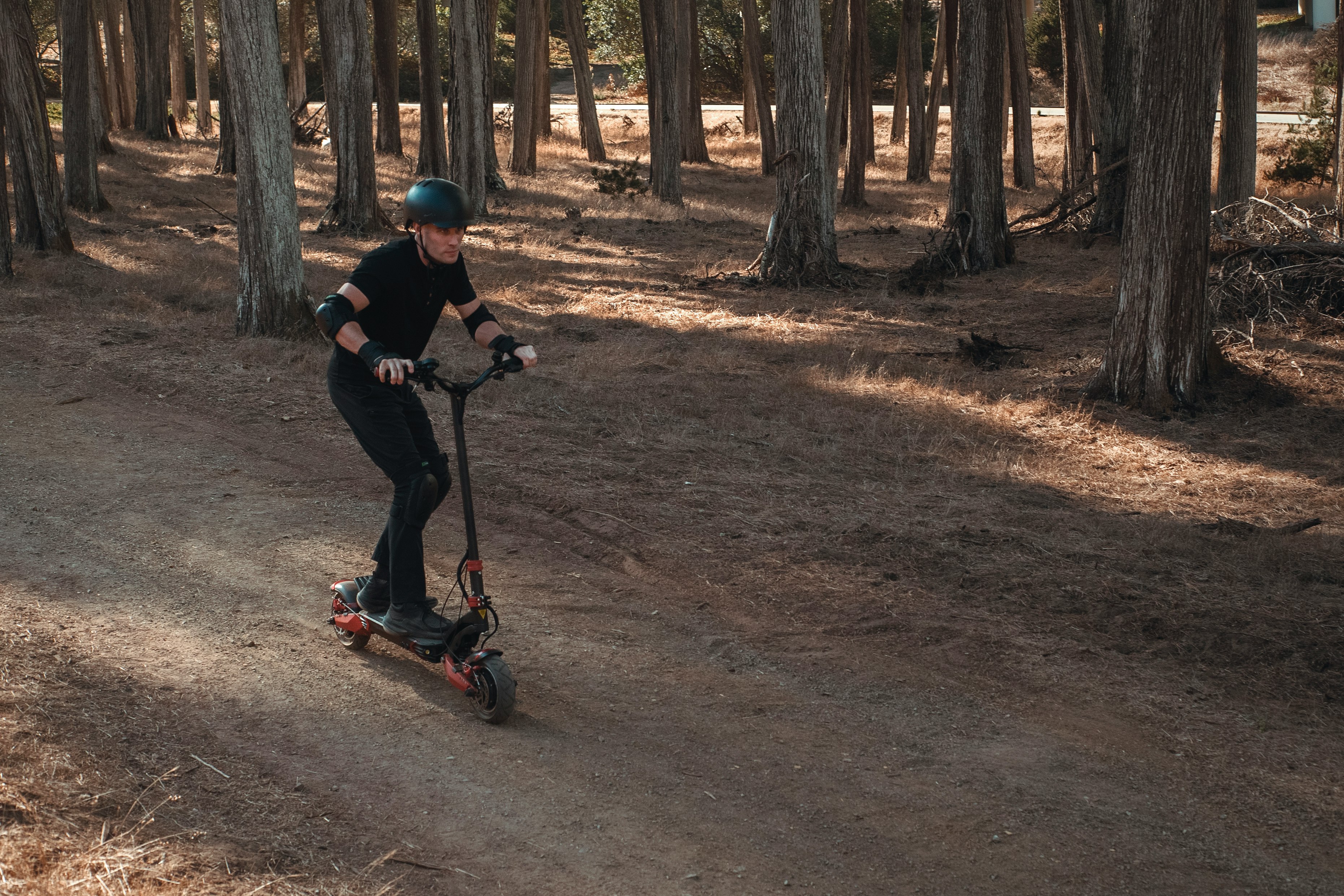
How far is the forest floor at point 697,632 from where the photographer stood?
3.89 meters

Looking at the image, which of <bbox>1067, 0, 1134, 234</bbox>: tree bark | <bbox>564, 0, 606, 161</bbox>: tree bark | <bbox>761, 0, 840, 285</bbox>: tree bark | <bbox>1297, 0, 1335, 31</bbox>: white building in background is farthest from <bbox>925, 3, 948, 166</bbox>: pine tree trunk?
<bbox>1297, 0, 1335, 31</bbox>: white building in background

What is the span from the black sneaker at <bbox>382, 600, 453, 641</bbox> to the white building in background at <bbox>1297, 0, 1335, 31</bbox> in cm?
5221

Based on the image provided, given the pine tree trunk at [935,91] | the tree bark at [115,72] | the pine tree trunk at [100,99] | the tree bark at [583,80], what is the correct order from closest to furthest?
the pine tree trunk at [100,99] < the pine tree trunk at [935,91] < the tree bark at [583,80] < the tree bark at [115,72]

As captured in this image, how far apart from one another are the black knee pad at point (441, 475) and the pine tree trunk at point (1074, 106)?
1965cm

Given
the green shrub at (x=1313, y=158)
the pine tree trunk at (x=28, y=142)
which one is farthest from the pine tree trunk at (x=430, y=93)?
the green shrub at (x=1313, y=158)

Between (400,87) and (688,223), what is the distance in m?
35.6

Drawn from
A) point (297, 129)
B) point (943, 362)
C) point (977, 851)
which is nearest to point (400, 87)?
point (297, 129)

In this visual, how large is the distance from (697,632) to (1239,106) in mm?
16043

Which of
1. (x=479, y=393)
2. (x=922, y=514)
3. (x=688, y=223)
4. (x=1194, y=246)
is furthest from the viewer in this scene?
(x=688, y=223)

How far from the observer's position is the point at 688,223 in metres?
23.9

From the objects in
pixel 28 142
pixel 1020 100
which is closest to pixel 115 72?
pixel 28 142

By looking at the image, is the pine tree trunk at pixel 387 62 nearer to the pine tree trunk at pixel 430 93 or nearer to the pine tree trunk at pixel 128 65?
the pine tree trunk at pixel 430 93

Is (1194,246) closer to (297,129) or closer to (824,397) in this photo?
(824,397)

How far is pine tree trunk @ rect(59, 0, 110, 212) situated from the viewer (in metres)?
19.8
